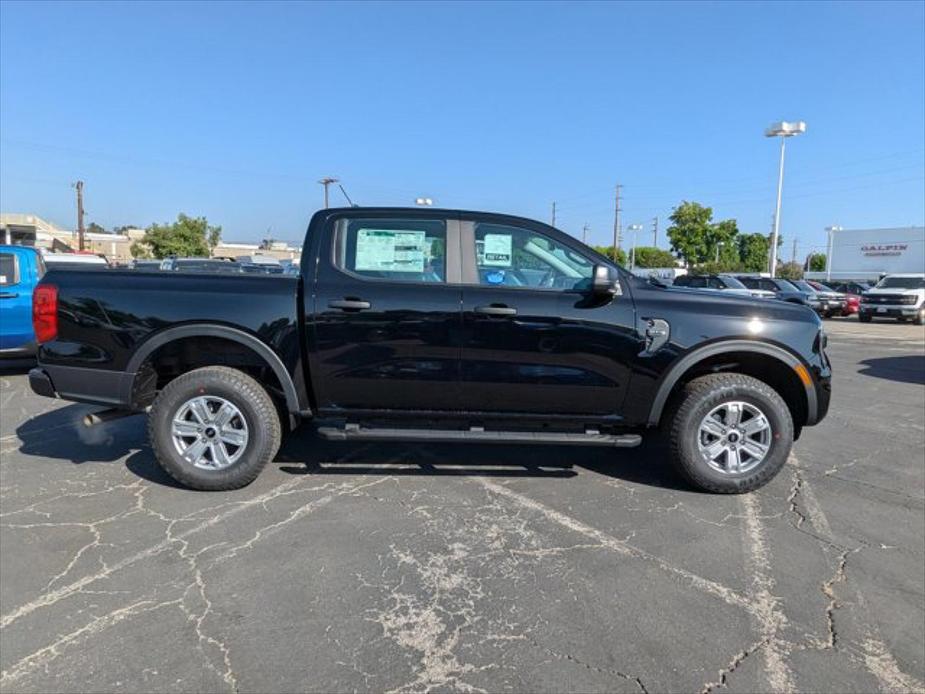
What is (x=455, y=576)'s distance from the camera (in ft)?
10.5

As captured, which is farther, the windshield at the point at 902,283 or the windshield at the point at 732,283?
the windshield at the point at 902,283

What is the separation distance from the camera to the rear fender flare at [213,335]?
415 centimetres

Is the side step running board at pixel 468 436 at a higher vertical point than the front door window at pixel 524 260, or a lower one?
lower

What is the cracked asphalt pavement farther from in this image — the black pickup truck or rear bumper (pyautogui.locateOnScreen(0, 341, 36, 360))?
rear bumper (pyautogui.locateOnScreen(0, 341, 36, 360))

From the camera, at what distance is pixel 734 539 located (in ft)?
12.2

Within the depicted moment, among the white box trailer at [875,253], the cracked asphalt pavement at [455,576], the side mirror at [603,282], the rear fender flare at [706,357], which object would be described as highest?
the white box trailer at [875,253]

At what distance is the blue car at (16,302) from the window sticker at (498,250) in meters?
6.96

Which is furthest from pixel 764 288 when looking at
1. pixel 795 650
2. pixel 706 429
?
pixel 795 650

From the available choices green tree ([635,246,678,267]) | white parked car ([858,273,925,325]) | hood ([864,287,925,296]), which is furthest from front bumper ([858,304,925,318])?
green tree ([635,246,678,267])

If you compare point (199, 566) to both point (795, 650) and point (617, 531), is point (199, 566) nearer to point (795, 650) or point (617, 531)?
A: point (617, 531)

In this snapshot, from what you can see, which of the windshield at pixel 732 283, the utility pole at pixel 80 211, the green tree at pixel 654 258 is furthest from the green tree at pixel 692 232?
the utility pole at pixel 80 211

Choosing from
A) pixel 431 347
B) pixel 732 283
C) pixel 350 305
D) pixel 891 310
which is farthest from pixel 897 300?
pixel 350 305

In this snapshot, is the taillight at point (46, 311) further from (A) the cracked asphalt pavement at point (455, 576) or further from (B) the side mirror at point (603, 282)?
(B) the side mirror at point (603, 282)

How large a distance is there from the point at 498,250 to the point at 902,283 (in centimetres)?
2794
